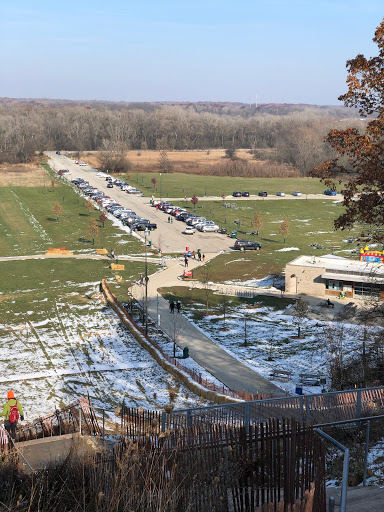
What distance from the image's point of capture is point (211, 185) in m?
107

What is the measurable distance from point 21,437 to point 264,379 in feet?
56.2

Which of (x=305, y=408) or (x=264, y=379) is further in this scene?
(x=264, y=379)

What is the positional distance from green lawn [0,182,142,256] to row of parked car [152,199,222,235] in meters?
7.99

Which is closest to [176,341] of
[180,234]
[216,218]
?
[180,234]

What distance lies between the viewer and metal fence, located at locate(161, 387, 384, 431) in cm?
1219

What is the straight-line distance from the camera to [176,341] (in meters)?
35.3

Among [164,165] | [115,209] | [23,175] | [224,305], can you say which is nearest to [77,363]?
[224,305]

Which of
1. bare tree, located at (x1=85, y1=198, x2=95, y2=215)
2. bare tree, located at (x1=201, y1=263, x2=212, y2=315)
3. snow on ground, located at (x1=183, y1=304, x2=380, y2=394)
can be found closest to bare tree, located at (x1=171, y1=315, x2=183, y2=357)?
snow on ground, located at (x1=183, y1=304, x2=380, y2=394)

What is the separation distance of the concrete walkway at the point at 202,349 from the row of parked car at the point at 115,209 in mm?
15769

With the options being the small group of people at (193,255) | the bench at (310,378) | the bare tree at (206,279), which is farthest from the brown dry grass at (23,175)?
the bench at (310,378)

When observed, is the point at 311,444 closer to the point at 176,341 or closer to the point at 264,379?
the point at 264,379

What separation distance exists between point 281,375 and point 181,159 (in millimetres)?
118621

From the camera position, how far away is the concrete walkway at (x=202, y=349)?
94.8 ft

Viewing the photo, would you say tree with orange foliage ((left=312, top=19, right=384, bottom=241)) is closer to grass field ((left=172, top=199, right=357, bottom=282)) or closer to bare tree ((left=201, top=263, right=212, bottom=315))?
bare tree ((left=201, top=263, right=212, bottom=315))
